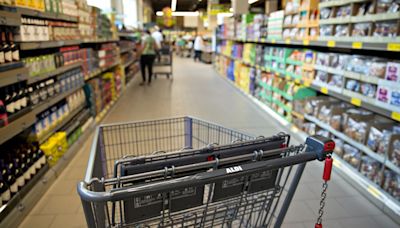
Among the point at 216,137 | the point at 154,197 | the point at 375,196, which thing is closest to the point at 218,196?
the point at 154,197

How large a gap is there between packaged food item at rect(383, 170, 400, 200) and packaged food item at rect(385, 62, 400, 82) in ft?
2.67

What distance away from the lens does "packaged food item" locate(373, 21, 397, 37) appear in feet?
7.93

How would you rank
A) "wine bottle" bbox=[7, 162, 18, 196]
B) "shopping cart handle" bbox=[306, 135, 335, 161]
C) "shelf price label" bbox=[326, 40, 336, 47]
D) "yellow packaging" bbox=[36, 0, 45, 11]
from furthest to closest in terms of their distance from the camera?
1. "shelf price label" bbox=[326, 40, 336, 47]
2. "yellow packaging" bbox=[36, 0, 45, 11]
3. "wine bottle" bbox=[7, 162, 18, 196]
4. "shopping cart handle" bbox=[306, 135, 335, 161]

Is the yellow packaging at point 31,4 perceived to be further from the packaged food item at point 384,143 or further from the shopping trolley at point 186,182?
the packaged food item at point 384,143

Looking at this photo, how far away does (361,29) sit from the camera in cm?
283

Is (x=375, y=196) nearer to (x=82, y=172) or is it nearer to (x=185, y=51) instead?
(x=82, y=172)

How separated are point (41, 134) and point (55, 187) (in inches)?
22.2

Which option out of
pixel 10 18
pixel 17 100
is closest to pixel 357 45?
pixel 10 18

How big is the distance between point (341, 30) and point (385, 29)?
2.13 feet

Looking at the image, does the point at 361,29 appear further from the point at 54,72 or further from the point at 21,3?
the point at 54,72

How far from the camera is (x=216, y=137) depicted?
2.06m

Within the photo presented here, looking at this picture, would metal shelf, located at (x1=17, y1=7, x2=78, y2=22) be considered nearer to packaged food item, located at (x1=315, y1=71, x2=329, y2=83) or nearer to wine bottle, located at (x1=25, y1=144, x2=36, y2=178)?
wine bottle, located at (x1=25, y1=144, x2=36, y2=178)

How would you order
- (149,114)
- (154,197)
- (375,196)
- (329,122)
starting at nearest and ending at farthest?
(154,197), (375,196), (329,122), (149,114)

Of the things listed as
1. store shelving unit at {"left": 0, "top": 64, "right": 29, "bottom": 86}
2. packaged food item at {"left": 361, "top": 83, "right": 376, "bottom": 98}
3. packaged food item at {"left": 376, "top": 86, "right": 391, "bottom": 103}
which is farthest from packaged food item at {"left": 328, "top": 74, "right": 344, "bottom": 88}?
store shelving unit at {"left": 0, "top": 64, "right": 29, "bottom": 86}
